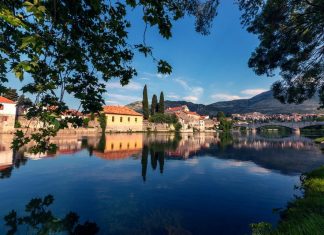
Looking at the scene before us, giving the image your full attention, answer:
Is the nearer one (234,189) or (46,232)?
(46,232)

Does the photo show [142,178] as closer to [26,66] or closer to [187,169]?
[187,169]

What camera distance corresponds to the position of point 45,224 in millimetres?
7070

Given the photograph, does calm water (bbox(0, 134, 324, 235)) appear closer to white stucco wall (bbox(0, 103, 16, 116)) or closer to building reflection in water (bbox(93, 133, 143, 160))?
building reflection in water (bbox(93, 133, 143, 160))

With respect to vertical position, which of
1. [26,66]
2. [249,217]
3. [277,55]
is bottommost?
[249,217]

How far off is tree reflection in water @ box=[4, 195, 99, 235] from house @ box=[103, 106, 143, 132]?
187 ft

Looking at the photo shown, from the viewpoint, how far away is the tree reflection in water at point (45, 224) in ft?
22.0

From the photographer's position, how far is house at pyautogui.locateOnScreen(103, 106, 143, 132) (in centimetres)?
6656

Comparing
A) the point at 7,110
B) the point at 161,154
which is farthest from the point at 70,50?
the point at 7,110

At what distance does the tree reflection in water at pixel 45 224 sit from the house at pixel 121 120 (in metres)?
57.0

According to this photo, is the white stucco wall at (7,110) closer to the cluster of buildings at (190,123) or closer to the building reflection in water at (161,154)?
the building reflection in water at (161,154)

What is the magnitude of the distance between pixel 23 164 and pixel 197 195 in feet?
44.5

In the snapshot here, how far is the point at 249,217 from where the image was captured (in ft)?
27.1

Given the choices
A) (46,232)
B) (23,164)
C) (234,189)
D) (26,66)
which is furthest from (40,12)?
(23,164)

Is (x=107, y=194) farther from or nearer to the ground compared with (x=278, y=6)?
nearer to the ground
